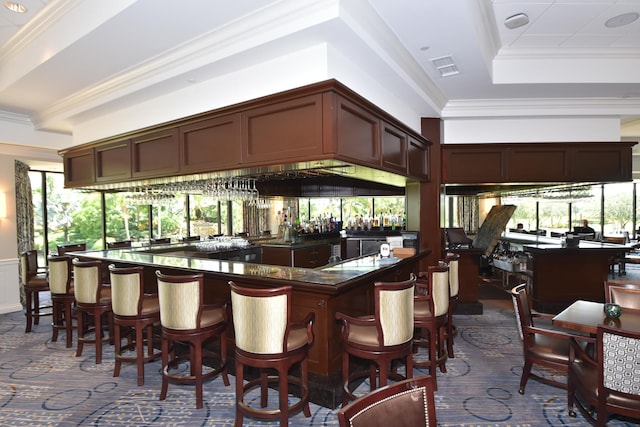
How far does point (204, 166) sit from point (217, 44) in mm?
1264

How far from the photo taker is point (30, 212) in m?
7.25

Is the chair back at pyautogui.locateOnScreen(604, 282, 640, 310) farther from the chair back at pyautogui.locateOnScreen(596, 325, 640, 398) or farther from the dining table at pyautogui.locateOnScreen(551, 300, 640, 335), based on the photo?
the chair back at pyautogui.locateOnScreen(596, 325, 640, 398)

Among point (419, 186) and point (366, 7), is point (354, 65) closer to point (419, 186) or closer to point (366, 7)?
point (366, 7)

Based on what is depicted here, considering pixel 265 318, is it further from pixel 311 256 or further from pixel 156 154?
pixel 311 256

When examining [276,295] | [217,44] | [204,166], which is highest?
[217,44]

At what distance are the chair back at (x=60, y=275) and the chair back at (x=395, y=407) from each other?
4.99 meters

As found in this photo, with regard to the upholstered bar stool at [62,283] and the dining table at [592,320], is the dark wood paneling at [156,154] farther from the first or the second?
the dining table at [592,320]

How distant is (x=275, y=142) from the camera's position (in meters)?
3.32

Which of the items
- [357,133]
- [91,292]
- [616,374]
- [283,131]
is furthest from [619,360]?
[91,292]

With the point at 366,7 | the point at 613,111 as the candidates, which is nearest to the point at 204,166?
the point at 366,7

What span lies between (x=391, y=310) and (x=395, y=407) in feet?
4.54

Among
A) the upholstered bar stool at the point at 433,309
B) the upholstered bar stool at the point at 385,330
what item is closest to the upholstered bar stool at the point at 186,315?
the upholstered bar stool at the point at 385,330

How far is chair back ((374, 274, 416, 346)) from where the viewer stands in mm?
2729

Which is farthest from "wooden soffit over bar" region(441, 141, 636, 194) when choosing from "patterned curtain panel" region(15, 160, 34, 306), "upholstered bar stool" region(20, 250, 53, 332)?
"patterned curtain panel" region(15, 160, 34, 306)
